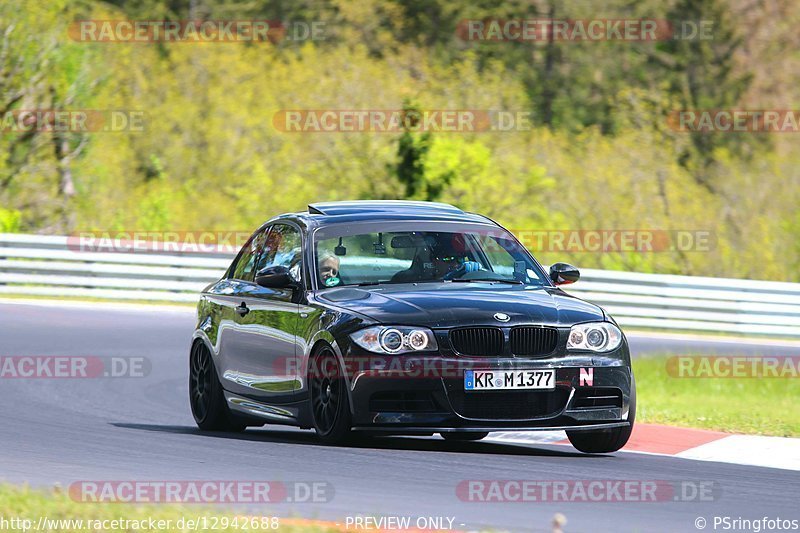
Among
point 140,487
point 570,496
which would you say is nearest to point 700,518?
point 570,496

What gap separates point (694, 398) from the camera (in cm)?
1577

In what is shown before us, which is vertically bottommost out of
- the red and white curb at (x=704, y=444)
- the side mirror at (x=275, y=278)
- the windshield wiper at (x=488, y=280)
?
the red and white curb at (x=704, y=444)

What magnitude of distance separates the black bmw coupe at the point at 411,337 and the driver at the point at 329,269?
0.04ft

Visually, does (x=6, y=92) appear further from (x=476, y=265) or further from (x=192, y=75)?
(x=476, y=265)

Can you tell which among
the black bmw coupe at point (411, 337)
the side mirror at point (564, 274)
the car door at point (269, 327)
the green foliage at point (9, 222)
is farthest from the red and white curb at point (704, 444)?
the green foliage at point (9, 222)

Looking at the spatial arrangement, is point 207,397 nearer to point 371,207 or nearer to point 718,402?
point 371,207

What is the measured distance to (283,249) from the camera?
11117 millimetres

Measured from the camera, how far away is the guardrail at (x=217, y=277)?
24750mm

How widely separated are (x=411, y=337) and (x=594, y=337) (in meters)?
1.21

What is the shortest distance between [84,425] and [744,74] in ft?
146

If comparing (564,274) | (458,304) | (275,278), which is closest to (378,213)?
(275,278)

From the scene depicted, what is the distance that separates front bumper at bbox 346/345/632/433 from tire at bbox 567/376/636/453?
1.97 ft

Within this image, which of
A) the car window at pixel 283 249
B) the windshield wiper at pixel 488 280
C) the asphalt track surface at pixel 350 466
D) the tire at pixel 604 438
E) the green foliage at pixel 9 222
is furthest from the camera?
the green foliage at pixel 9 222

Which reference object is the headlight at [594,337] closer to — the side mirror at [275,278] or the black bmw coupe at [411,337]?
the black bmw coupe at [411,337]
